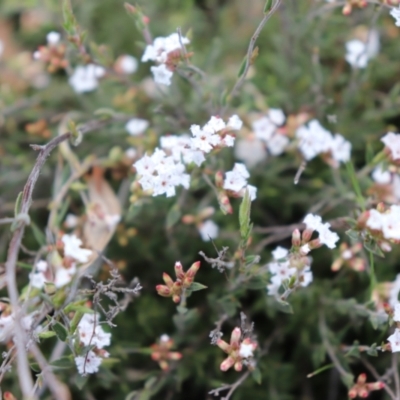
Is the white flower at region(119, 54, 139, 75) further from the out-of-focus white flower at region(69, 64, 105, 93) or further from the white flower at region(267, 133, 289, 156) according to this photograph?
the white flower at region(267, 133, 289, 156)

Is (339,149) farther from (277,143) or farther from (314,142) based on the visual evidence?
(277,143)

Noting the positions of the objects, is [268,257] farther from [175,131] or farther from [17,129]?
[17,129]

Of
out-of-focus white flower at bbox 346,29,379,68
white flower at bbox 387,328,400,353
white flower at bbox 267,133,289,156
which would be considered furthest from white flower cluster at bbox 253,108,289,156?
white flower at bbox 387,328,400,353

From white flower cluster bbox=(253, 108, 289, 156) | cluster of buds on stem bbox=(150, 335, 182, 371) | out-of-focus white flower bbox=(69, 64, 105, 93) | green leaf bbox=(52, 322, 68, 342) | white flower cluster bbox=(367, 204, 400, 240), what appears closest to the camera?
green leaf bbox=(52, 322, 68, 342)

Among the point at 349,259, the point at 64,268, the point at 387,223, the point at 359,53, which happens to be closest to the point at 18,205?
the point at 64,268

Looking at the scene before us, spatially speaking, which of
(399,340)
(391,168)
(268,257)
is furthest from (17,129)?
(399,340)

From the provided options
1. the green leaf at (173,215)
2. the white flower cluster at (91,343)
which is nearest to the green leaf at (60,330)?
the white flower cluster at (91,343)

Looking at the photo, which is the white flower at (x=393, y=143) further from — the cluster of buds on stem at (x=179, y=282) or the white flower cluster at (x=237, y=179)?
the cluster of buds on stem at (x=179, y=282)
